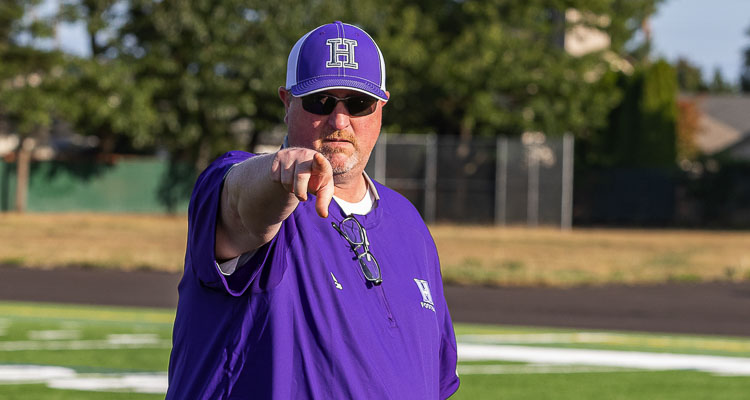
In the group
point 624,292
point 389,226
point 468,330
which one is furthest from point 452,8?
point 389,226

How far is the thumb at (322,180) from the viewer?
221 centimetres

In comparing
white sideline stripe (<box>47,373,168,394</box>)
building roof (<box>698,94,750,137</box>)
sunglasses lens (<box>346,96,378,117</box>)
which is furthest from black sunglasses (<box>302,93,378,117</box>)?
building roof (<box>698,94,750,137</box>)

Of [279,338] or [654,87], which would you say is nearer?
[279,338]

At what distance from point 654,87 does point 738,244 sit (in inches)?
609

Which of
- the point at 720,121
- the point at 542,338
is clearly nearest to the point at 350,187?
the point at 542,338

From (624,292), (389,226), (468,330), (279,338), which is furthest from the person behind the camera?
(624,292)

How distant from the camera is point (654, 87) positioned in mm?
42125

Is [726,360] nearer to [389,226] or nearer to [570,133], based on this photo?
[389,226]

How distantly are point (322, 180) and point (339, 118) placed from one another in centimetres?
57

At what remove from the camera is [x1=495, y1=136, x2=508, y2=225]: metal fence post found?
32.0 m

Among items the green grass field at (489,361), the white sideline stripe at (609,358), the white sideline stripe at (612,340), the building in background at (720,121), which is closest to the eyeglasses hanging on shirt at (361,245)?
the green grass field at (489,361)

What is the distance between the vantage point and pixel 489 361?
1036cm

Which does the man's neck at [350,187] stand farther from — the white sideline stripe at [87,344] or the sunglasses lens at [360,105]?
the white sideline stripe at [87,344]

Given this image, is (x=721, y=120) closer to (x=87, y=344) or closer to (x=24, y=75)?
(x=24, y=75)
